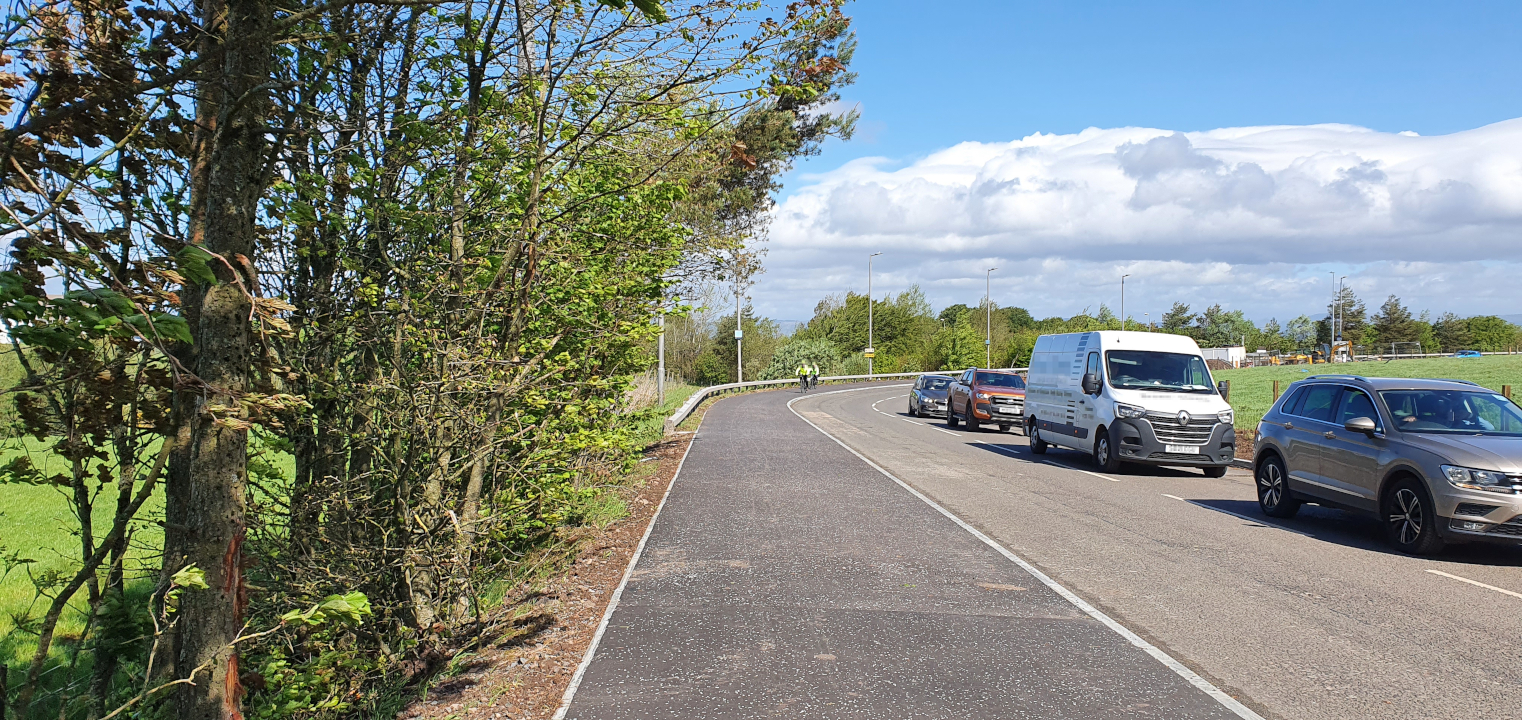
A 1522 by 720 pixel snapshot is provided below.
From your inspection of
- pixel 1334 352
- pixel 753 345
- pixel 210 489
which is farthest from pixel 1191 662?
pixel 1334 352

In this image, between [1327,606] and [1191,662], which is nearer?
[1191,662]

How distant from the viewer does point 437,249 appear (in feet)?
23.6

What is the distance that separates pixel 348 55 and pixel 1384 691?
7.46 metres

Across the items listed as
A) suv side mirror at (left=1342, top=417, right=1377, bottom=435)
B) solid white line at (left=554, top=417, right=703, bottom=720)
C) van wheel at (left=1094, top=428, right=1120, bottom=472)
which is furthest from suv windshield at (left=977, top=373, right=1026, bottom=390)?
suv side mirror at (left=1342, top=417, right=1377, bottom=435)

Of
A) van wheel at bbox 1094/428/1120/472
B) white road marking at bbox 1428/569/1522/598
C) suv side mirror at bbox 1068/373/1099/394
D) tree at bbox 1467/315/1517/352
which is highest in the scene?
tree at bbox 1467/315/1517/352

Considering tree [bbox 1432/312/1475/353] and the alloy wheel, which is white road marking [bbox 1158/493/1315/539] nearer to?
the alloy wheel

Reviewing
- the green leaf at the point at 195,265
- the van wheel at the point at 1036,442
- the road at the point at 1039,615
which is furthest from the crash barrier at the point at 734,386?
the green leaf at the point at 195,265

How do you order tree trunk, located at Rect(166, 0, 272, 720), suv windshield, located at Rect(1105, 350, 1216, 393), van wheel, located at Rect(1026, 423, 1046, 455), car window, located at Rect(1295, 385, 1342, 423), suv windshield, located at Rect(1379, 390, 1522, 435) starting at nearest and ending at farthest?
tree trunk, located at Rect(166, 0, 272, 720)
suv windshield, located at Rect(1379, 390, 1522, 435)
car window, located at Rect(1295, 385, 1342, 423)
suv windshield, located at Rect(1105, 350, 1216, 393)
van wheel, located at Rect(1026, 423, 1046, 455)

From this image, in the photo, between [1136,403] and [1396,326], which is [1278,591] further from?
[1396,326]

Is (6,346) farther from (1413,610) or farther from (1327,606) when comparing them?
(1413,610)

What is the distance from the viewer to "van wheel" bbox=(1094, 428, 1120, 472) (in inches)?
652

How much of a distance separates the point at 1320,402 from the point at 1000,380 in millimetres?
Result: 17508

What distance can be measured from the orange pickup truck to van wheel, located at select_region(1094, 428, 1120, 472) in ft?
33.3

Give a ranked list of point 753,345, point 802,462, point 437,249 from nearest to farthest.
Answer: point 437,249 → point 802,462 → point 753,345
